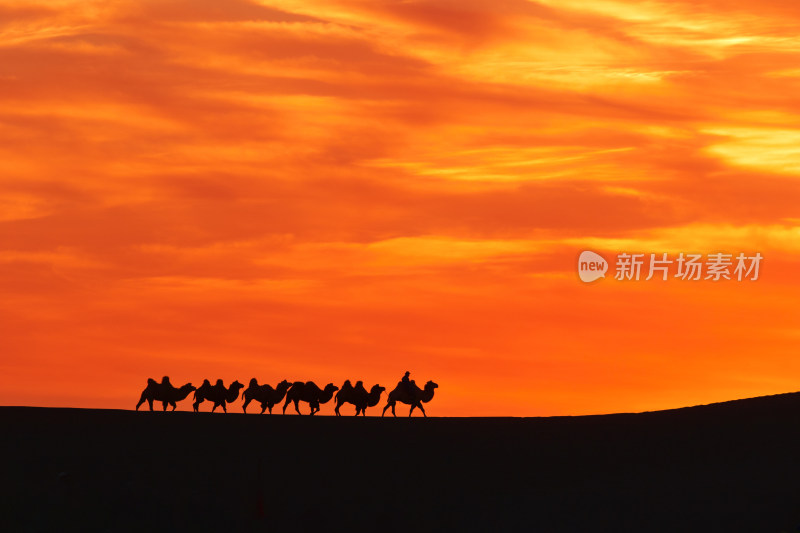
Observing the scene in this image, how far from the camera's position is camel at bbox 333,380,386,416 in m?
53.9

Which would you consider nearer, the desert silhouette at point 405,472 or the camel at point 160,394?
the desert silhouette at point 405,472

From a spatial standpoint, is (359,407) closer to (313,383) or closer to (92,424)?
(313,383)

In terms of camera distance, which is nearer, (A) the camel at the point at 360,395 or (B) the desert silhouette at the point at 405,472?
(B) the desert silhouette at the point at 405,472

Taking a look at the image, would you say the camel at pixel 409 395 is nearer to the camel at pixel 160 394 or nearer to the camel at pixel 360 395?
the camel at pixel 360 395

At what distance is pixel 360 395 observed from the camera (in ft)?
177

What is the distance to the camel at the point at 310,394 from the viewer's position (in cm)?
5469

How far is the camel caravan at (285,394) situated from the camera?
Result: 53.2m

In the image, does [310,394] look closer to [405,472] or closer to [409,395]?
[409,395]

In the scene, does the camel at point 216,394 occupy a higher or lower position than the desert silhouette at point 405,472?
higher

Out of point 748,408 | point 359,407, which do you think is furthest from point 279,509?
point 748,408

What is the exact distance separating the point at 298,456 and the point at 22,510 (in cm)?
802

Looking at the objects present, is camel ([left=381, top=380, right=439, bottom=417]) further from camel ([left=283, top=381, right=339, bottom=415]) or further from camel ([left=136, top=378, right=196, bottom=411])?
camel ([left=136, top=378, right=196, bottom=411])

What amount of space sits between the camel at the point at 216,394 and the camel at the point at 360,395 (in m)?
3.79

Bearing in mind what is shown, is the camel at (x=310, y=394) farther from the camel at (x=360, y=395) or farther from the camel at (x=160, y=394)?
the camel at (x=160, y=394)
